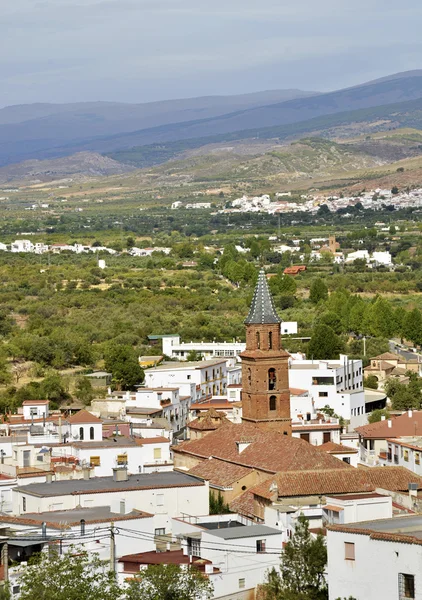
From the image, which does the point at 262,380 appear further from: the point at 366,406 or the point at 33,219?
the point at 33,219

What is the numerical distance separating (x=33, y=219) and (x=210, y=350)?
12043 centimetres

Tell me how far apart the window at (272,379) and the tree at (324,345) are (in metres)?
20.8

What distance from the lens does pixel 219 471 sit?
35094 mm

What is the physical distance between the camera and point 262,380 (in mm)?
42625

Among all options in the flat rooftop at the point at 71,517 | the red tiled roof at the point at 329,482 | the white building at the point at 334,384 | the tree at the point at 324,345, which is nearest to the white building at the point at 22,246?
the tree at the point at 324,345

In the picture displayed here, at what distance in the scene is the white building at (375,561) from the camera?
69.2 feet

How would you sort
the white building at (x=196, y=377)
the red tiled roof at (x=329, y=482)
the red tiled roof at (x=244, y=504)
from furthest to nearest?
1. the white building at (x=196, y=377)
2. the red tiled roof at (x=244, y=504)
3. the red tiled roof at (x=329, y=482)

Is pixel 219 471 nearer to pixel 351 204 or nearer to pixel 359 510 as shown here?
pixel 359 510

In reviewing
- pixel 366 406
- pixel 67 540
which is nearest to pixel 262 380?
pixel 366 406

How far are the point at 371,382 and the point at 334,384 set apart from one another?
526cm

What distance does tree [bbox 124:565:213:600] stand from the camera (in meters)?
23.2

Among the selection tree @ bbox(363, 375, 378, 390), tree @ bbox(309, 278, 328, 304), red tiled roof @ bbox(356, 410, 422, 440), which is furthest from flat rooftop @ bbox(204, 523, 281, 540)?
tree @ bbox(309, 278, 328, 304)

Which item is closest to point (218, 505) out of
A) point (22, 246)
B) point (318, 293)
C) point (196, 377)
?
point (196, 377)

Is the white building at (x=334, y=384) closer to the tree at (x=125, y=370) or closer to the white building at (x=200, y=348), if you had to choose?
the tree at (x=125, y=370)
